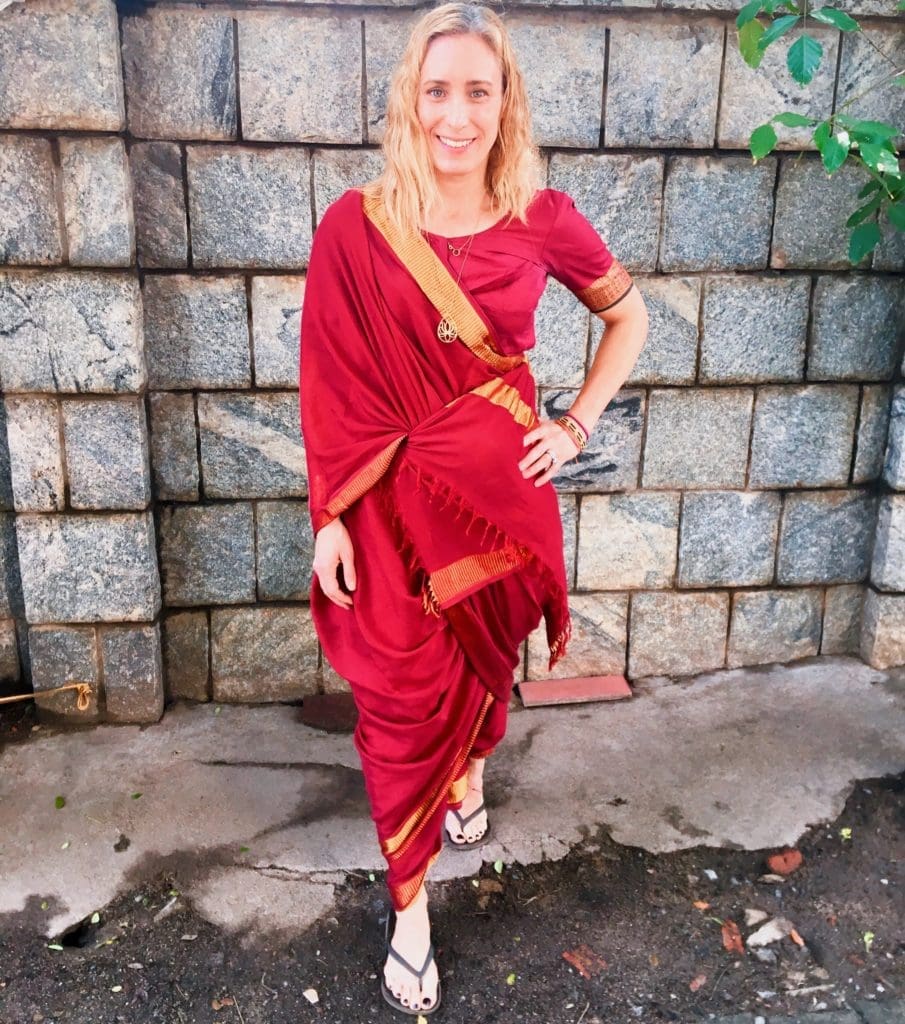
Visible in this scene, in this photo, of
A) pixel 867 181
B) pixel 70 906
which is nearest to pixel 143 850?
pixel 70 906

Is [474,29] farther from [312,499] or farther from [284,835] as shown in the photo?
[284,835]

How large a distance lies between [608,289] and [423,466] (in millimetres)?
636

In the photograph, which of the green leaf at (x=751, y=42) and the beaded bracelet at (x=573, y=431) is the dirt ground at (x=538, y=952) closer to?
the beaded bracelet at (x=573, y=431)

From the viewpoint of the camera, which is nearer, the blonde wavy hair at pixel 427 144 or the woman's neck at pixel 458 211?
the blonde wavy hair at pixel 427 144

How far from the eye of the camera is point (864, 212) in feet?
10.0

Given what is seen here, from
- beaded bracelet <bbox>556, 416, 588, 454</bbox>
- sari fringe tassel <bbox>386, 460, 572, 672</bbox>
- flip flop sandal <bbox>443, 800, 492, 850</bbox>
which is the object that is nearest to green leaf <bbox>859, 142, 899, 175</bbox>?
beaded bracelet <bbox>556, 416, 588, 454</bbox>

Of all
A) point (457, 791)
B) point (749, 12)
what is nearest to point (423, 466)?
point (457, 791)

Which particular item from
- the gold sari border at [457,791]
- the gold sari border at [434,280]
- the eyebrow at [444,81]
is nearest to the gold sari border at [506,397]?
the gold sari border at [434,280]

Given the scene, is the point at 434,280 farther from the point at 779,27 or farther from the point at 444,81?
the point at 779,27

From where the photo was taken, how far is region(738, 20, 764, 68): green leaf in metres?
2.74

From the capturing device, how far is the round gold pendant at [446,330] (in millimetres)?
2119

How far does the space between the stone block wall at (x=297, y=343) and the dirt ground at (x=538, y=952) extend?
38.7 inches

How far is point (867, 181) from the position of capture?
3.28 metres

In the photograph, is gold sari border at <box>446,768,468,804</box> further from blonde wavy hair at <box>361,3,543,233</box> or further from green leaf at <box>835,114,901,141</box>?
green leaf at <box>835,114,901,141</box>
